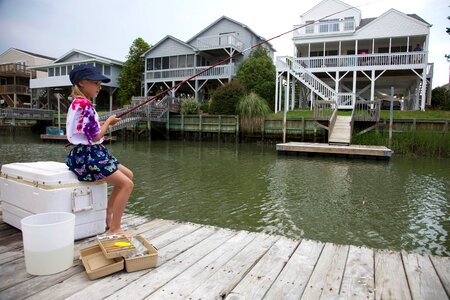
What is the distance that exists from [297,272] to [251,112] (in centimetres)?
2011

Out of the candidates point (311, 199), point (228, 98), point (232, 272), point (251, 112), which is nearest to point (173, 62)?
point (228, 98)

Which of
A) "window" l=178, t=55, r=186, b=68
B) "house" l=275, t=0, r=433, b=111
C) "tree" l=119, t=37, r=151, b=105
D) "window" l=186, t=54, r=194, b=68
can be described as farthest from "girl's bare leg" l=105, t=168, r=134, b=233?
"tree" l=119, t=37, r=151, b=105

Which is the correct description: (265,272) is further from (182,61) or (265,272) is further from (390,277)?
(182,61)

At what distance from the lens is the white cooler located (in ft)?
9.82

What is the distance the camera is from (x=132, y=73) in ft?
110

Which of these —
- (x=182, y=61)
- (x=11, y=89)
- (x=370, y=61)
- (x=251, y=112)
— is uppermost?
(x=182, y=61)

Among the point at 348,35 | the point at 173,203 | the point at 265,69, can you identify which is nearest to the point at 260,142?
the point at 265,69

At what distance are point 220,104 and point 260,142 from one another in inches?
166

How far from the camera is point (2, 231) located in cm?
344

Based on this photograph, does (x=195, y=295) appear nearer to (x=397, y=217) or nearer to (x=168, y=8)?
(x=168, y=8)

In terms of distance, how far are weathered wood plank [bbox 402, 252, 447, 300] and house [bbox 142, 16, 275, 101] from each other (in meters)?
27.2

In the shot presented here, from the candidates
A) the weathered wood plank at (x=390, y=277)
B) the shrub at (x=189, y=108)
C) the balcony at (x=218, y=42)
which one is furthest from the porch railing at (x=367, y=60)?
the weathered wood plank at (x=390, y=277)

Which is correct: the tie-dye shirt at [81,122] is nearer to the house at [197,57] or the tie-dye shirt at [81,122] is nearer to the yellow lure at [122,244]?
the yellow lure at [122,244]

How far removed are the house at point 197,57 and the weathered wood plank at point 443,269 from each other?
27.2m
